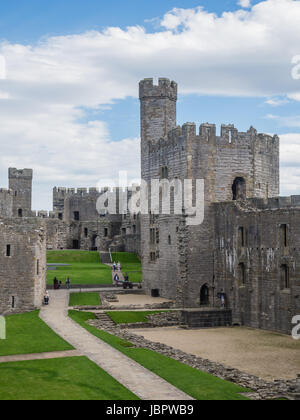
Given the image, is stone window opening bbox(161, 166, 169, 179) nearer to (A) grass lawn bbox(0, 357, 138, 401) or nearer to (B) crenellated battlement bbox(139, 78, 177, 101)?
(B) crenellated battlement bbox(139, 78, 177, 101)

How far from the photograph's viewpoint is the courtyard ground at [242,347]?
79.0 feet

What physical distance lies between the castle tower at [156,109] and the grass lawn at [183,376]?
25023 mm

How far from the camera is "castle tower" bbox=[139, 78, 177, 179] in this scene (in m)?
48.0

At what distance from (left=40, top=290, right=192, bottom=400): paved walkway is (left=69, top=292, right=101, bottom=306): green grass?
12.0ft

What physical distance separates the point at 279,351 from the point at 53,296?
58.7 feet

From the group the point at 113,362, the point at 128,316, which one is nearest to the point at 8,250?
the point at 128,316

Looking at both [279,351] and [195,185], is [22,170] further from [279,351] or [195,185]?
[279,351]

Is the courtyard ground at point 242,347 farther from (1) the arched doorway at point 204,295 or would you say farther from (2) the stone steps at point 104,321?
(1) the arched doorway at point 204,295

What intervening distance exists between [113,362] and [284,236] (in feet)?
50.8

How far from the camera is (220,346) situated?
29.2m

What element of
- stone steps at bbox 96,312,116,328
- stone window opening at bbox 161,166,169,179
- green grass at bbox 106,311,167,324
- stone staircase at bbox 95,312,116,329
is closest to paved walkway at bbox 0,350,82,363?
stone staircase at bbox 95,312,116,329

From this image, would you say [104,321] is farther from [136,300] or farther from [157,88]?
[157,88]

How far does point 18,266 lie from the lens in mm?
34250

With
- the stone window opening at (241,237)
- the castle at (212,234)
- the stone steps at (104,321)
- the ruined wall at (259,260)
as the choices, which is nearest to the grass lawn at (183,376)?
the stone steps at (104,321)
